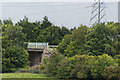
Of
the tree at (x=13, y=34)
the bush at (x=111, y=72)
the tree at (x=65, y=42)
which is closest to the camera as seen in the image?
the bush at (x=111, y=72)

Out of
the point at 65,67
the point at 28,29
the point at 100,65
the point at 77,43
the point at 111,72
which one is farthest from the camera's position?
the point at 28,29

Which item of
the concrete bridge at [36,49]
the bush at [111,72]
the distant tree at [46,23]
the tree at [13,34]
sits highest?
the distant tree at [46,23]

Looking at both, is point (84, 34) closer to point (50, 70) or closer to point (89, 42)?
point (89, 42)

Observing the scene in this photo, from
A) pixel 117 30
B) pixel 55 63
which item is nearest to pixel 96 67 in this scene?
pixel 55 63

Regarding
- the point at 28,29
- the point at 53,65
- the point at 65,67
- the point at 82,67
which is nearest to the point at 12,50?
the point at 53,65

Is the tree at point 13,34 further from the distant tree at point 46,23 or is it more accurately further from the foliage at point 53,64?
the distant tree at point 46,23

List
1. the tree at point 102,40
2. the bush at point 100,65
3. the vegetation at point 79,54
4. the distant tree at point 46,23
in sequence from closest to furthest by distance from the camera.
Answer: the bush at point 100,65 → the vegetation at point 79,54 → the tree at point 102,40 → the distant tree at point 46,23

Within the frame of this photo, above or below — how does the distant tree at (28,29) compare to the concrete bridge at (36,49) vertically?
above

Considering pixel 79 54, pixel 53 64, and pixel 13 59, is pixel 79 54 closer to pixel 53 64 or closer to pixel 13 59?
pixel 53 64

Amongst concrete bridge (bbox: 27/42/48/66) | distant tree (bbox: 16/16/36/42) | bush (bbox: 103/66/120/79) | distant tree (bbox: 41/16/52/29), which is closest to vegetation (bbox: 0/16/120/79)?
bush (bbox: 103/66/120/79)

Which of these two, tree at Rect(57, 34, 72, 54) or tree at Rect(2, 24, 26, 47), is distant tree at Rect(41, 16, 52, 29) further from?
tree at Rect(57, 34, 72, 54)

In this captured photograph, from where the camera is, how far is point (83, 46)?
42.3 ft

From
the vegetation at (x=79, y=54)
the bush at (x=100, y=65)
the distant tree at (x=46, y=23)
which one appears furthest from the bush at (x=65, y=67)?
the distant tree at (x=46, y=23)

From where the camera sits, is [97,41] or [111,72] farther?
[97,41]
